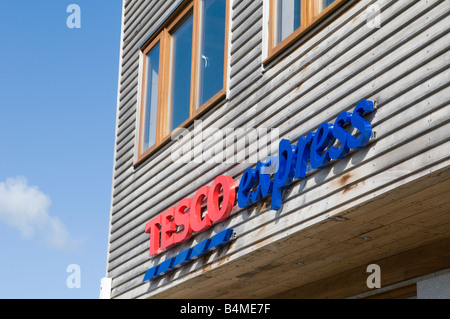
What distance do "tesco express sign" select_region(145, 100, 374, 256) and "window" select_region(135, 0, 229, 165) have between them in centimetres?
105

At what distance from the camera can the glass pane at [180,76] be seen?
9164 mm

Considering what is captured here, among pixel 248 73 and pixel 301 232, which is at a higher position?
pixel 248 73

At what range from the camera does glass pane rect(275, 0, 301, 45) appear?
23.6ft

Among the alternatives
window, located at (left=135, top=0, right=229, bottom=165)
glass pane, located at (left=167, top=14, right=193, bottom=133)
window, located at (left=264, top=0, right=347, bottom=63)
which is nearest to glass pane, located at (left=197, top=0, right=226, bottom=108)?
window, located at (left=135, top=0, right=229, bottom=165)

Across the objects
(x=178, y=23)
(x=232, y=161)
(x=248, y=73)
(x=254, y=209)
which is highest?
(x=178, y=23)

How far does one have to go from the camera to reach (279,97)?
23.4 ft

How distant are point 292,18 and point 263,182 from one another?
5.21 feet

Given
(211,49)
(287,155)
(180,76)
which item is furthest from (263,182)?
(180,76)

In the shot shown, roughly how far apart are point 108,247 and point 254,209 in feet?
12.5

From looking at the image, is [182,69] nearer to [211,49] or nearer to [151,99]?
[211,49]

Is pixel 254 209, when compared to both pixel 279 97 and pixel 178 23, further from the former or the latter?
pixel 178 23

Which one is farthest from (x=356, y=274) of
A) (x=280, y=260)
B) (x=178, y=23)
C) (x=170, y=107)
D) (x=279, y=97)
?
(x=178, y=23)

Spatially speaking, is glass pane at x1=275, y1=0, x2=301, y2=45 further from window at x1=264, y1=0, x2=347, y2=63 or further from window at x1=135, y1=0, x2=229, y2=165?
window at x1=135, y1=0, x2=229, y2=165

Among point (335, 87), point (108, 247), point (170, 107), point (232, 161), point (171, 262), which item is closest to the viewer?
point (335, 87)
